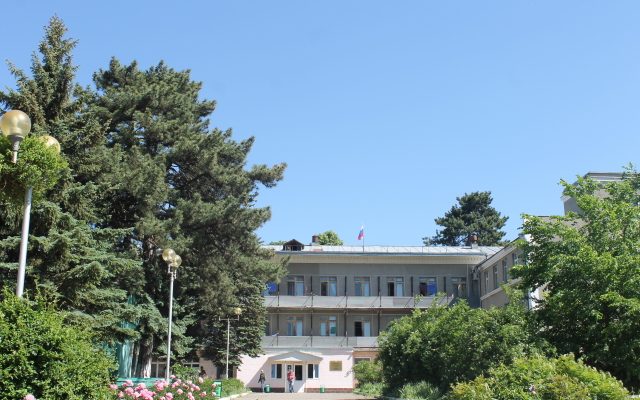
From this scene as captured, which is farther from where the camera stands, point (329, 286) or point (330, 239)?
point (330, 239)

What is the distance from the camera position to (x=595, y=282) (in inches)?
989

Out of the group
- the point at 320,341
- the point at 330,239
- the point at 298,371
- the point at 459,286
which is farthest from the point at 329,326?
the point at 330,239

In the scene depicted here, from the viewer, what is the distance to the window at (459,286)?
52844mm

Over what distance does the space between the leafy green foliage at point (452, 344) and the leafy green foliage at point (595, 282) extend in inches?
108

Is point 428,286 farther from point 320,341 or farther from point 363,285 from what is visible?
point 320,341

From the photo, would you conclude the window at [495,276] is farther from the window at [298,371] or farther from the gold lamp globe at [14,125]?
the gold lamp globe at [14,125]

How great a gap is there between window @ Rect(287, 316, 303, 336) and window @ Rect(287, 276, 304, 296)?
200 centimetres

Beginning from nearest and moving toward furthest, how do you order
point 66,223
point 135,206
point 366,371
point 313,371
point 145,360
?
point 66,223 → point 135,206 → point 145,360 → point 366,371 → point 313,371

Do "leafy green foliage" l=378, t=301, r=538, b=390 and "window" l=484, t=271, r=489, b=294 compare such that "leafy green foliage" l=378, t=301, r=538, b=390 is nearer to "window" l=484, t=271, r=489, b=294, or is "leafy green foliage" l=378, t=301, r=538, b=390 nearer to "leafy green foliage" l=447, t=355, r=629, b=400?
"leafy green foliage" l=447, t=355, r=629, b=400

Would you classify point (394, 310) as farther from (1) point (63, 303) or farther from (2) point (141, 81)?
(1) point (63, 303)

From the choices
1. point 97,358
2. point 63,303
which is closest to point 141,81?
point 63,303

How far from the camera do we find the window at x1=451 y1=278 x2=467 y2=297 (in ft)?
173

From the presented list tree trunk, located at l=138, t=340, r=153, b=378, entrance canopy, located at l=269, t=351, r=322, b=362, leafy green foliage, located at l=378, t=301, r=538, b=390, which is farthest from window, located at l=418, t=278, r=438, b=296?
tree trunk, located at l=138, t=340, r=153, b=378

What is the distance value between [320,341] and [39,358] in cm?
4210
